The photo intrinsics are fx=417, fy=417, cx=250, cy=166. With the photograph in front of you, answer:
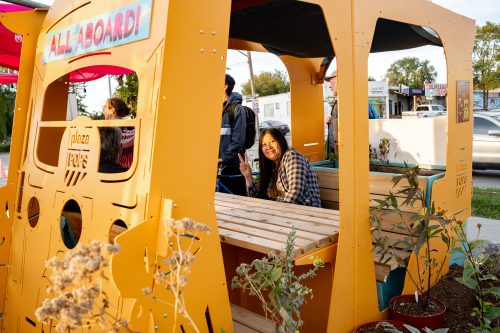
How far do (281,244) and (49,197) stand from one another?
141cm

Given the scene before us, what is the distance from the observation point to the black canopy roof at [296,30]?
302 cm

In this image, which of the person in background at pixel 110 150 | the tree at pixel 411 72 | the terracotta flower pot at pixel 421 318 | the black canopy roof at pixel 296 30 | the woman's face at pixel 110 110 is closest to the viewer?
the terracotta flower pot at pixel 421 318

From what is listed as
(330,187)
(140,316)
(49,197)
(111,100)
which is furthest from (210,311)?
(111,100)

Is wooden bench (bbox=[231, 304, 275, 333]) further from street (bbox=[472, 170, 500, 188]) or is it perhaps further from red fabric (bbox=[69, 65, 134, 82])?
street (bbox=[472, 170, 500, 188])

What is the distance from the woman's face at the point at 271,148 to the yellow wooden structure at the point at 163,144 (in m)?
0.95

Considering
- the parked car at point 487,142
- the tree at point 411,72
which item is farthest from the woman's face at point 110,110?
the tree at point 411,72

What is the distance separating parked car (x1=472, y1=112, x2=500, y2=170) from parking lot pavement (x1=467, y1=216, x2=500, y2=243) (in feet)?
18.2

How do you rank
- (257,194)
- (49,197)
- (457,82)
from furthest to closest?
(257,194) < (457,82) < (49,197)

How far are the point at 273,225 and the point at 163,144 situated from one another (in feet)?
3.92

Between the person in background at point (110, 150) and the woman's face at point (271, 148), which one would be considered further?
the woman's face at point (271, 148)

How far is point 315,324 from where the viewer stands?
2.77m

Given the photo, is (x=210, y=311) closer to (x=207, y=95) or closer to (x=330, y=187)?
(x=207, y=95)

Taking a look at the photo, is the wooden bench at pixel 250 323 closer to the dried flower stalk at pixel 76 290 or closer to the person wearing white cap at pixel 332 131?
the dried flower stalk at pixel 76 290

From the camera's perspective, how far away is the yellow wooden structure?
68.7 inches
